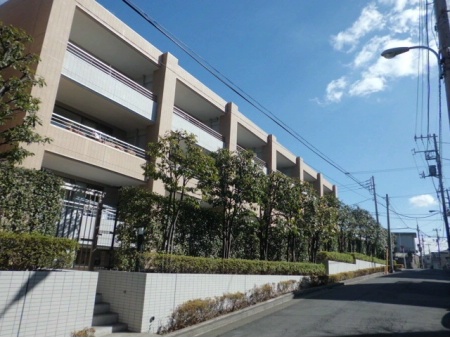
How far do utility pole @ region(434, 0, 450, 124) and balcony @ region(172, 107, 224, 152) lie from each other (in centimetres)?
1113

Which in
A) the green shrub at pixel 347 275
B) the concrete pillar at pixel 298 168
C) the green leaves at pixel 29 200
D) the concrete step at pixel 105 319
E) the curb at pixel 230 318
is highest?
the concrete pillar at pixel 298 168

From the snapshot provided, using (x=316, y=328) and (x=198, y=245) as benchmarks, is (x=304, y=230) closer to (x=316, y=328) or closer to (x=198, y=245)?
(x=198, y=245)

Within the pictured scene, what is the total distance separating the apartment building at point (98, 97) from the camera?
462 inches

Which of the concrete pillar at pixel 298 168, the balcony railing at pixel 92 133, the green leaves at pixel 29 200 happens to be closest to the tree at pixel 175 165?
the green leaves at pixel 29 200

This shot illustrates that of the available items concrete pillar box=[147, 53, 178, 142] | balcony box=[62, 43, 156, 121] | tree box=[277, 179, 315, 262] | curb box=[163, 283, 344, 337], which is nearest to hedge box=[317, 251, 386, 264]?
tree box=[277, 179, 315, 262]

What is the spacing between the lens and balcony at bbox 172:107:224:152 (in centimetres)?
1725

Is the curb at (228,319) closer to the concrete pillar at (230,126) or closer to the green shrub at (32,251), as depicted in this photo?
the green shrub at (32,251)

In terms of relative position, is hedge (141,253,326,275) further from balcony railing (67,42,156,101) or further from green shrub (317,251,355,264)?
balcony railing (67,42,156,101)

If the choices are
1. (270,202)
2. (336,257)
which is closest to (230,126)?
(270,202)

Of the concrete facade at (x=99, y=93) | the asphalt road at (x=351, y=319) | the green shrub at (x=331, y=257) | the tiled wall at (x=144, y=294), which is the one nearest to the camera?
the tiled wall at (x=144, y=294)

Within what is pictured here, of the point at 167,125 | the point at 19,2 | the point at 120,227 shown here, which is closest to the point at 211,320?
the point at 120,227

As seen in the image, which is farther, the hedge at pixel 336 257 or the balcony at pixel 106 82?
the hedge at pixel 336 257

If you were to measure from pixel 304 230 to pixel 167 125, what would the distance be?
9.08m

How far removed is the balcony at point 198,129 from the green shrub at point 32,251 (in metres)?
10.5
